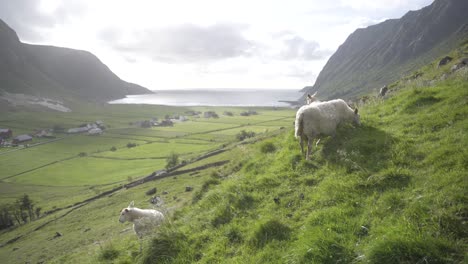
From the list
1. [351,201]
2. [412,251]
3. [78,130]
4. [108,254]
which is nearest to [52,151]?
[78,130]

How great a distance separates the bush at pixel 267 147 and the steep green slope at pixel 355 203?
65.6 inches

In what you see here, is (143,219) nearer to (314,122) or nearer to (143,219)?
(143,219)

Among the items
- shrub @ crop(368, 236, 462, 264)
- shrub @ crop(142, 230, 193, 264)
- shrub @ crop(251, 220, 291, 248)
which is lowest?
shrub @ crop(142, 230, 193, 264)

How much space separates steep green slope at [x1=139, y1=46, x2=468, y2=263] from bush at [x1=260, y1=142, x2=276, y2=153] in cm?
167

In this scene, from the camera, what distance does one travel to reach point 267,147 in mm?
13188

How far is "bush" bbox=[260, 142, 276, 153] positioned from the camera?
1304 cm

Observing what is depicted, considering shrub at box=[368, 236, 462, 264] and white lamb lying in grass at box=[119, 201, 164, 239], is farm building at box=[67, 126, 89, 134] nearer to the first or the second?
white lamb lying in grass at box=[119, 201, 164, 239]

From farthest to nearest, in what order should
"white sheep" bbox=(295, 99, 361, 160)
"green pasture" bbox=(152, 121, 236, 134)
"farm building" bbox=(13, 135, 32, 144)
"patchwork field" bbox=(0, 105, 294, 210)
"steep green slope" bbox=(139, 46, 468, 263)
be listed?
"green pasture" bbox=(152, 121, 236, 134)
"farm building" bbox=(13, 135, 32, 144)
"patchwork field" bbox=(0, 105, 294, 210)
"white sheep" bbox=(295, 99, 361, 160)
"steep green slope" bbox=(139, 46, 468, 263)

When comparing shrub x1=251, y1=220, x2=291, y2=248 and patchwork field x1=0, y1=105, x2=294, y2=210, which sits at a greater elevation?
shrub x1=251, y1=220, x2=291, y2=248

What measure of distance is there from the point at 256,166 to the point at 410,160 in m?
5.91

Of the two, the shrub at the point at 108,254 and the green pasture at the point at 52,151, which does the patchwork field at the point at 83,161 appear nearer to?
the green pasture at the point at 52,151

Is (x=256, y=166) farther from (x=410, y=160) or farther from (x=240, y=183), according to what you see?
(x=410, y=160)

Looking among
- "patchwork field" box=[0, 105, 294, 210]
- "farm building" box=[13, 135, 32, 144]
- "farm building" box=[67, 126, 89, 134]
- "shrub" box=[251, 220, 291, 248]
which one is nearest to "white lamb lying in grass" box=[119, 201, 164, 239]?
"shrub" box=[251, 220, 291, 248]

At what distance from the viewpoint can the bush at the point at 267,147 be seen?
13041 mm
